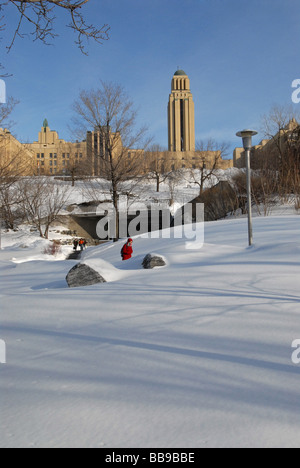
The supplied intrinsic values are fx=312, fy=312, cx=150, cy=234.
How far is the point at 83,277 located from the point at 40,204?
23.5 meters

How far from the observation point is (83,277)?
6.35 metres

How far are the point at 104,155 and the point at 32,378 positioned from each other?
64.8 ft

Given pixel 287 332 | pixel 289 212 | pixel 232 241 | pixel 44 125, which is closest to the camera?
pixel 287 332

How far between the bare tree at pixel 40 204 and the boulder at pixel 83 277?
21.5 metres

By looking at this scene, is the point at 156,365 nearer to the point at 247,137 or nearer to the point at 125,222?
the point at 247,137

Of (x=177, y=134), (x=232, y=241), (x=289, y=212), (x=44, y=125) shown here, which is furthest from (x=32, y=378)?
(x=44, y=125)

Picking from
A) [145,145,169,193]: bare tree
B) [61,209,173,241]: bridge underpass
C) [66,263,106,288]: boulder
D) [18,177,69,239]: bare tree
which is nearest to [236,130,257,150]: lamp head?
[66,263,106,288]: boulder

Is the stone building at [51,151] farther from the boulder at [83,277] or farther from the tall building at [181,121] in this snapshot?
the boulder at [83,277]

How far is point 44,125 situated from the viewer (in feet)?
385

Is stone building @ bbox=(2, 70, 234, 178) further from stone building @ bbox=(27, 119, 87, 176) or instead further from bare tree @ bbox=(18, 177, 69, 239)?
bare tree @ bbox=(18, 177, 69, 239)

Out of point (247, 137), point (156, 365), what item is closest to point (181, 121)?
point (247, 137)

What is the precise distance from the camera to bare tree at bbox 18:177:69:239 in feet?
90.4
